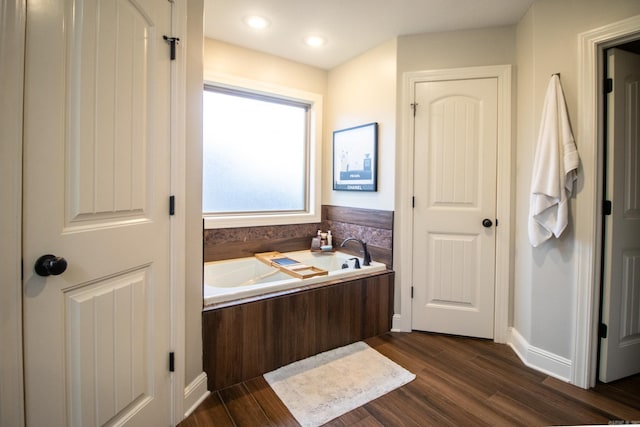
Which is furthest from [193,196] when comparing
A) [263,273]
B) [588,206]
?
[588,206]

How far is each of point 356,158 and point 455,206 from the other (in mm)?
1006

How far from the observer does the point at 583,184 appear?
187cm

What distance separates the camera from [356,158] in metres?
2.97

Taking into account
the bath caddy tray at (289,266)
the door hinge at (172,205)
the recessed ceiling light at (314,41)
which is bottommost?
the bath caddy tray at (289,266)

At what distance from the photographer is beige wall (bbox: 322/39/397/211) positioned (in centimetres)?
265

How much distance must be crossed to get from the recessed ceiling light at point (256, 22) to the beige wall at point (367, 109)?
98 cm

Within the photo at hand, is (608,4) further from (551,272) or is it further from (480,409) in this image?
(480,409)

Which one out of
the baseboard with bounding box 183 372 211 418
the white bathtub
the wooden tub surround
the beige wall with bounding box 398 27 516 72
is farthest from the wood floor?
the beige wall with bounding box 398 27 516 72

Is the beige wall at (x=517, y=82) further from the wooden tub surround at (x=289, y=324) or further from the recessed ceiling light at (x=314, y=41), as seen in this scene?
the wooden tub surround at (x=289, y=324)

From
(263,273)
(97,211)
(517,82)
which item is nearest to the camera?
(97,211)

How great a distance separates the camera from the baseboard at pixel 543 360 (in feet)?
6.41

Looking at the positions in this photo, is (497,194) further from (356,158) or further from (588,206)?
(356,158)

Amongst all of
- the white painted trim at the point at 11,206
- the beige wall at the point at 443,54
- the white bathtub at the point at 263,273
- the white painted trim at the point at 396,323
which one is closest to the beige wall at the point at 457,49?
the beige wall at the point at 443,54

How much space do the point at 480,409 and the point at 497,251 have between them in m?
1.19
